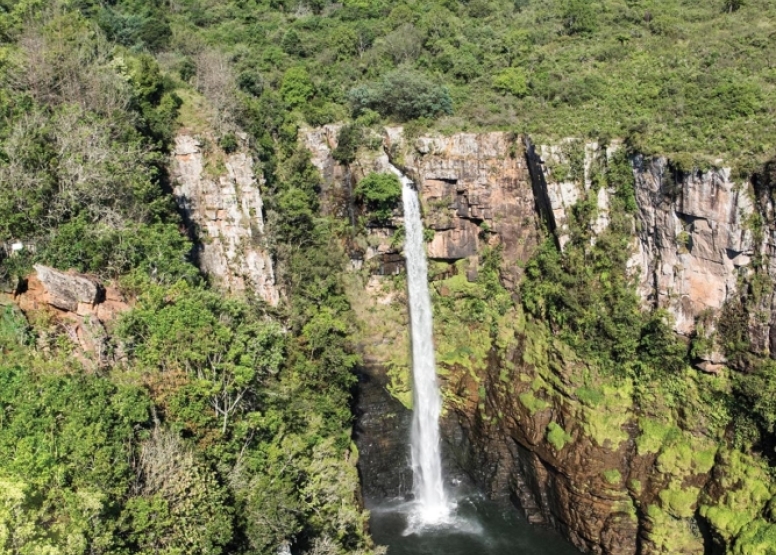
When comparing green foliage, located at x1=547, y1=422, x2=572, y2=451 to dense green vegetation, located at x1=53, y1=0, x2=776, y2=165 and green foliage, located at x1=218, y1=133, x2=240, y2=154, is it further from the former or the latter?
green foliage, located at x1=218, y1=133, x2=240, y2=154

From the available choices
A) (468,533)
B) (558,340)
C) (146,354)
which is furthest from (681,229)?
(146,354)

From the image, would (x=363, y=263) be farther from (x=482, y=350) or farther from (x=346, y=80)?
(x=346, y=80)

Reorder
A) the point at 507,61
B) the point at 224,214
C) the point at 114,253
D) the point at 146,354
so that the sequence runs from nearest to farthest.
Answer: the point at 146,354 < the point at 114,253 < the point at 224,214 < the point at 507,61

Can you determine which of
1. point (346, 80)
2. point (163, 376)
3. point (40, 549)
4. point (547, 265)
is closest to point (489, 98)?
point (346, 80)

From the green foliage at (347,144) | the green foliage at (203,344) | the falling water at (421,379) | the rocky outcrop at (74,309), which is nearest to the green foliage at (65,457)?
the green foliage at (203,344)

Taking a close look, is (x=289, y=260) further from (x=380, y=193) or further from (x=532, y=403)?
(x=532, y=403)
